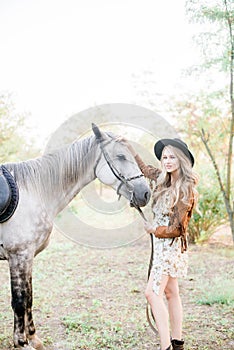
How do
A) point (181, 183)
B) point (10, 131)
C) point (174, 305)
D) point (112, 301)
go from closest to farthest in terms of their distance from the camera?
point (181, 183)
point (174, 305)
point (112, 301)
point (10, 131)

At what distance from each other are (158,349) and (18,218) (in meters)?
1.54

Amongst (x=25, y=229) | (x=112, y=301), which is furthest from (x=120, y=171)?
(x=112, y=301)

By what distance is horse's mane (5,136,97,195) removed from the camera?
9.84ft

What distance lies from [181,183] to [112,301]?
89.9 inches

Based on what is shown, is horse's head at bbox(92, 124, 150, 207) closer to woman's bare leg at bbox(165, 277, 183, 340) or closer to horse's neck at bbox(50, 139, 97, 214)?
horse's neck at bbox(50, 139, 97, 214)

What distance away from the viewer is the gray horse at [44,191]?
2.83 m

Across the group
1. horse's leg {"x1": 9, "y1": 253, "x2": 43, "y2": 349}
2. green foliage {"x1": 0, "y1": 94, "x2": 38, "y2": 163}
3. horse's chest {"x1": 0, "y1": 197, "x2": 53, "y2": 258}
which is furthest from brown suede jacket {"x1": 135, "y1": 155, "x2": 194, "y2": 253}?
green foliage {"x1": 0, "y1": 94, "x2": 38, "y2": 163}

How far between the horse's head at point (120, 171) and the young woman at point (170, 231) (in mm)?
121

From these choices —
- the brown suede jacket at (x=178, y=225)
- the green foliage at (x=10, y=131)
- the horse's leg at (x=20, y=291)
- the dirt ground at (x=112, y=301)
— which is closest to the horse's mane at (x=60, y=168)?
the horse's leg at (x=20, y=291)

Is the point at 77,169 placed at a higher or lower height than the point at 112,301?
higher

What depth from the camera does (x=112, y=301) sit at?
4.46 metres

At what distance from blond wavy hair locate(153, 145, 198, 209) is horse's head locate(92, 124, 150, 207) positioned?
104mm

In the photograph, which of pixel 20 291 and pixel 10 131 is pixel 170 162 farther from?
pixel 10 131

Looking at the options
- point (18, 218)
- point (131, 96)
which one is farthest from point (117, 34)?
point (18, 218)
